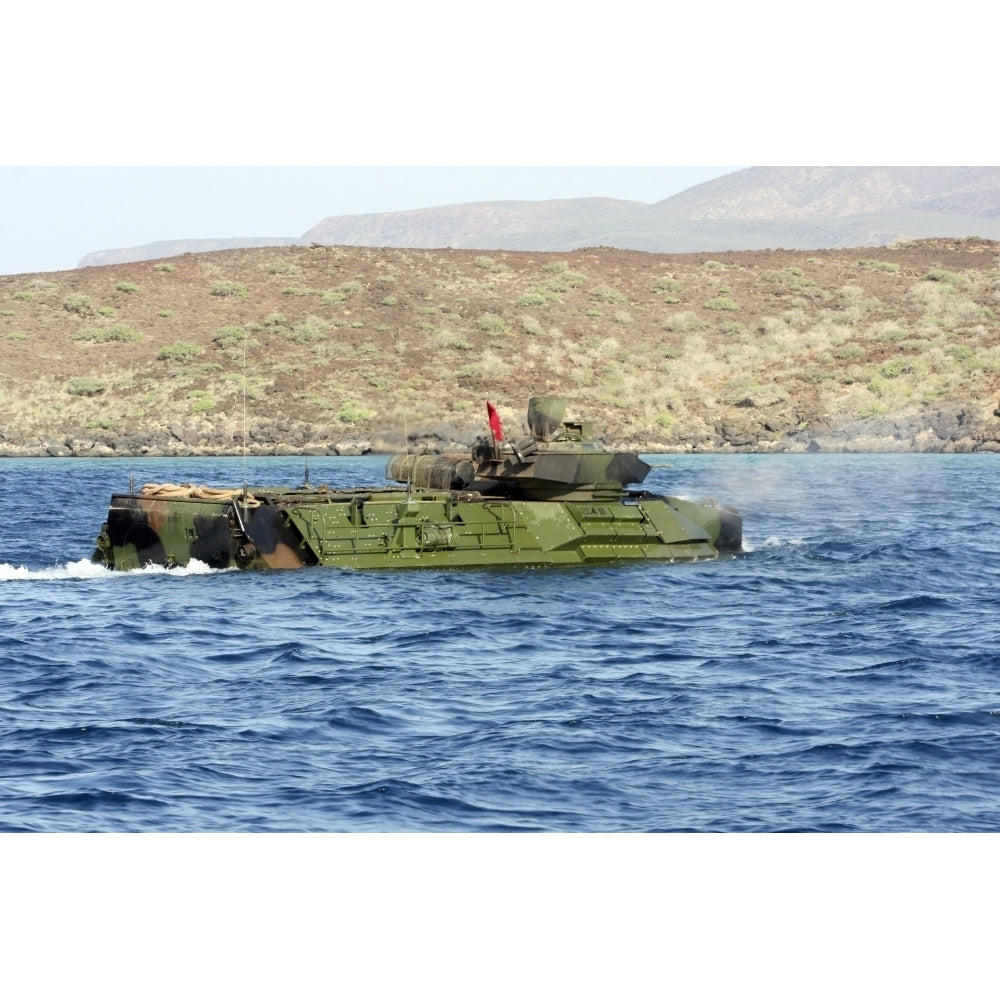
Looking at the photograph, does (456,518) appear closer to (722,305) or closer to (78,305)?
(722,305)

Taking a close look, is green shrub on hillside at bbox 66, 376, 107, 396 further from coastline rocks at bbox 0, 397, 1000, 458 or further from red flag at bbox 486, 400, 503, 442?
red flag at bbox 486, 400, 503, 442

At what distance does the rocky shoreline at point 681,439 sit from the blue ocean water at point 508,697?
44.1 meters

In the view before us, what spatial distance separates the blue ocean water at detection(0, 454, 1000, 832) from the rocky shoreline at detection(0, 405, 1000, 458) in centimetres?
4413

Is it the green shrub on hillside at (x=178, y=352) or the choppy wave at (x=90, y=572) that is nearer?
the choppy wave at (x=90, y=572)

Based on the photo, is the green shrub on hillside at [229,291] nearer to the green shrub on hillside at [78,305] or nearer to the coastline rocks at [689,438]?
the green shrub on hillside at [78,305]

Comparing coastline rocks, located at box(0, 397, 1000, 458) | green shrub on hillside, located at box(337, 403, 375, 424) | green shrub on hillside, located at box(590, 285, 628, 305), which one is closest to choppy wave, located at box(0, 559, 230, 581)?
coastline rocks, located at box(0, 397, 1000, 458)

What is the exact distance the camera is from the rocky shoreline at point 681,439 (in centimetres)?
7519

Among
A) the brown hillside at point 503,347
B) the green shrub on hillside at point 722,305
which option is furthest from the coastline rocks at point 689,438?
the green shrub on hillside at point 722,305

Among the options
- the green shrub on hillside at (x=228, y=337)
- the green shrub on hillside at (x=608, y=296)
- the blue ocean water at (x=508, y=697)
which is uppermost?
the green shrub on hillside at (x=608, y=296)

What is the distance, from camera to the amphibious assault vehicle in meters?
26.8

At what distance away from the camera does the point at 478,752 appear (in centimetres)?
1447

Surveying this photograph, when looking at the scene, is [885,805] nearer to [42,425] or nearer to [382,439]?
[382,439]

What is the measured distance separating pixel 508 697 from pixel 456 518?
10.6m

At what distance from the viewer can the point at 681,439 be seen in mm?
77375
